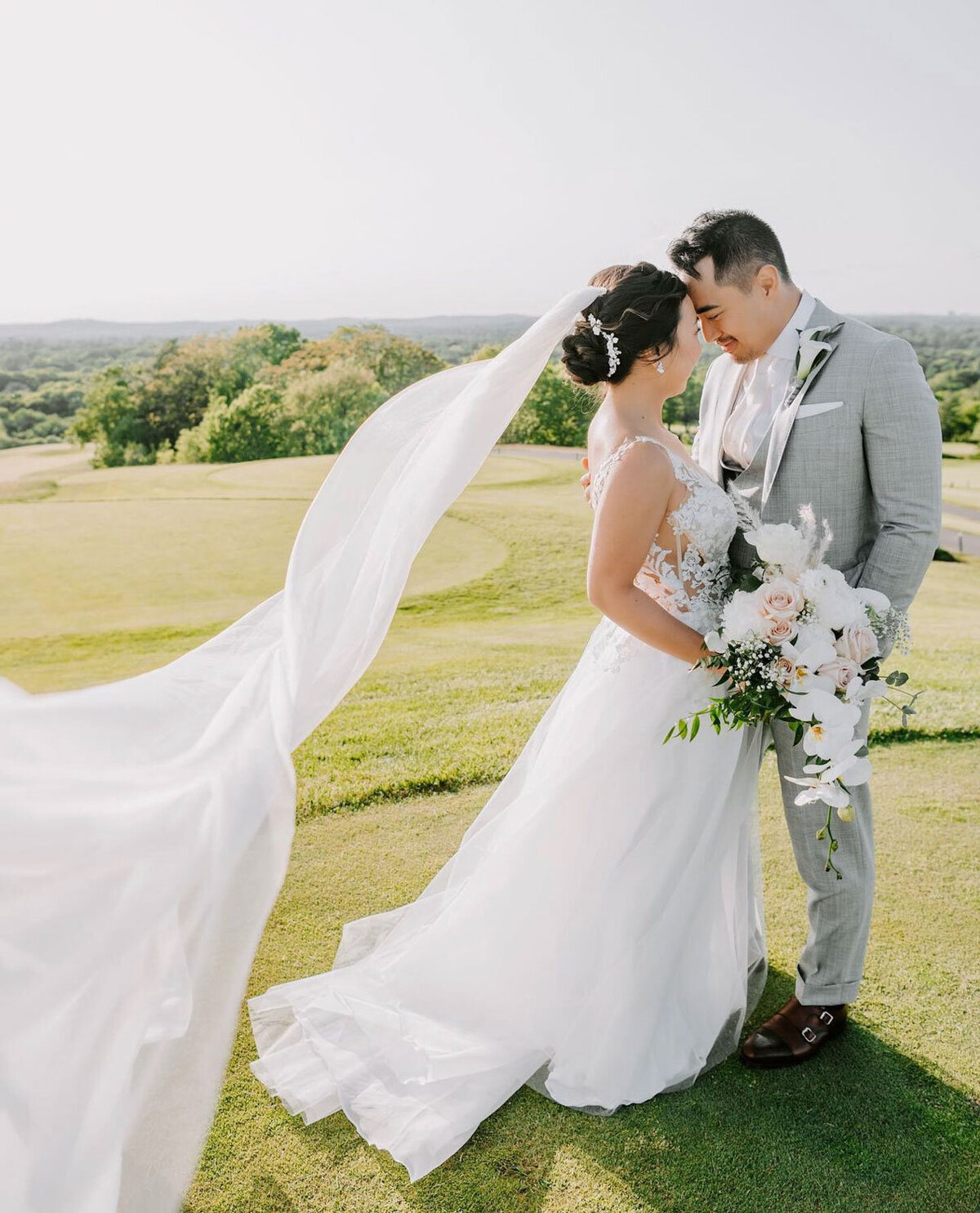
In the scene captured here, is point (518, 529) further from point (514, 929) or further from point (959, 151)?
point (959, 151)

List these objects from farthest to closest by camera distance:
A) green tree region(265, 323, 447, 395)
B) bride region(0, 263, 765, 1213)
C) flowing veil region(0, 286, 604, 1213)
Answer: green tree region(265, 323, 447, 395) < bride region(0, 263, 765, 1213) < flowing veil region(0, 286, 604, 1213)

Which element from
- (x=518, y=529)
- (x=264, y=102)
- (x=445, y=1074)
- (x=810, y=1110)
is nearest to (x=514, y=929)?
(x=445, y=1074)

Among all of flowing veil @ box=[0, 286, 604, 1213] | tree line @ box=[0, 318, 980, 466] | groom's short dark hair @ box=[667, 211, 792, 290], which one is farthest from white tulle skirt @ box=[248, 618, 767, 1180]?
tree line @ box=[0, 318, 980, 466]

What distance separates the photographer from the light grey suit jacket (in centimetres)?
244

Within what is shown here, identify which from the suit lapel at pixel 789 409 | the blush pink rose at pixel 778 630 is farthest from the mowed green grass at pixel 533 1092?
the suit lapel at pixel 789 409

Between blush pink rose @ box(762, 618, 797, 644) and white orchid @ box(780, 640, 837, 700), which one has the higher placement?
blush pink rose @ box(762, 618, 797, 644)

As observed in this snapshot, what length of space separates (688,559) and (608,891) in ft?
3.19

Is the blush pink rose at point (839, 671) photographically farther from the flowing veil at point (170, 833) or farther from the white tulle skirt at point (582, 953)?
the flowing veil at point (170, 833)

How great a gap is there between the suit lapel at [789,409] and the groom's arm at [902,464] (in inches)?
5.7

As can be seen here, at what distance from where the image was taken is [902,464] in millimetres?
2457

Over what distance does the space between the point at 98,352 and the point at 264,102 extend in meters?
5.65

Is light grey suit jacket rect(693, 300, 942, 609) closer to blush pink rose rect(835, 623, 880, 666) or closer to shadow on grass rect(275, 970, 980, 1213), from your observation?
blush pink rose rect(835, 623, 880, 666)

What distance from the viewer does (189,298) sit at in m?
18.3

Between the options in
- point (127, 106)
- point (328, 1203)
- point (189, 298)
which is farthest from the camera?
point (189, 298)
